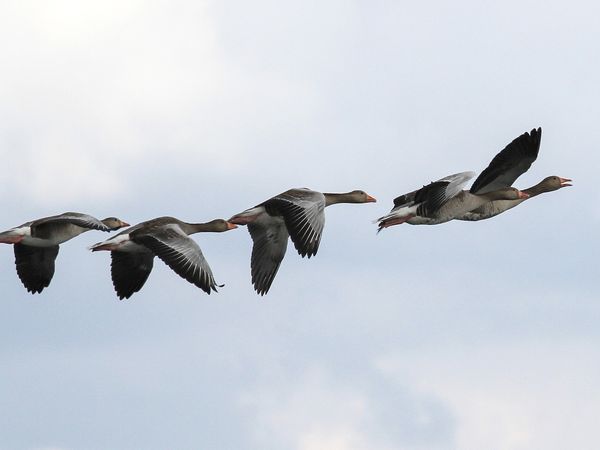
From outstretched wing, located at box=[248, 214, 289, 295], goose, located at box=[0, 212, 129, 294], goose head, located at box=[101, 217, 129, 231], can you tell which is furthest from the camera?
goose head, located at box=[101, 217, 129, 231]

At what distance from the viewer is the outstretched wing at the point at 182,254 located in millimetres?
36438

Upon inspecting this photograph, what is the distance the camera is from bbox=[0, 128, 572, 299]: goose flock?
37062 mm

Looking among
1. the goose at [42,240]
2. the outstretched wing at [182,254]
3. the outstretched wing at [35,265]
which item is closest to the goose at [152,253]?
the outstretched wing at [182,254]

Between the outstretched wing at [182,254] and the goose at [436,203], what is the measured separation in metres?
4.23

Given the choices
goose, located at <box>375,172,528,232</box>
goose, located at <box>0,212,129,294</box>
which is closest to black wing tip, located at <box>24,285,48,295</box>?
goose, located at <box>0,212,129,294</box>

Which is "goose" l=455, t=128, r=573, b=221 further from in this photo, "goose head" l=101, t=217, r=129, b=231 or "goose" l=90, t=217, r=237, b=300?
"goose head" l=101, t=217, r=129, b=231

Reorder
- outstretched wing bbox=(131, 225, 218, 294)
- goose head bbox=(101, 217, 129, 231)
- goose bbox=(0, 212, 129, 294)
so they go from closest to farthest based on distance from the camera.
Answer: outstretched wing bbox=(131, 225, 218, 294) → goose bbox=(0, 212, 129, 294) → goose head bbox=(101, 217, 129, 231)

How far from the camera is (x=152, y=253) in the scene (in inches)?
1561

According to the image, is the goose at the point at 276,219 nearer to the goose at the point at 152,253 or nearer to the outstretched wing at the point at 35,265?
the goose at the point at 152,253

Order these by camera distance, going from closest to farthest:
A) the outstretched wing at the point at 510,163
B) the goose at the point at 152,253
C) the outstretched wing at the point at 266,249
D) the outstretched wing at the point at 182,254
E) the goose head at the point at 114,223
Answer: the outstretched wing at the point at 182,254 → the goose at the point at 152,253 → the outstretched wing at the point at 510,163 → the outstretched wing at the point at 266,249 → the goose head at the point at 114,223

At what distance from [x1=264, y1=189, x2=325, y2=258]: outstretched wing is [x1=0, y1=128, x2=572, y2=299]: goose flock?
0.02 meters

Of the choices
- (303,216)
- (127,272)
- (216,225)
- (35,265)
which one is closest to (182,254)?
(303,216)

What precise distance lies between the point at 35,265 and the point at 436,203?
33.1 ft

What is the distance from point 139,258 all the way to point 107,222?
9.51 feet
